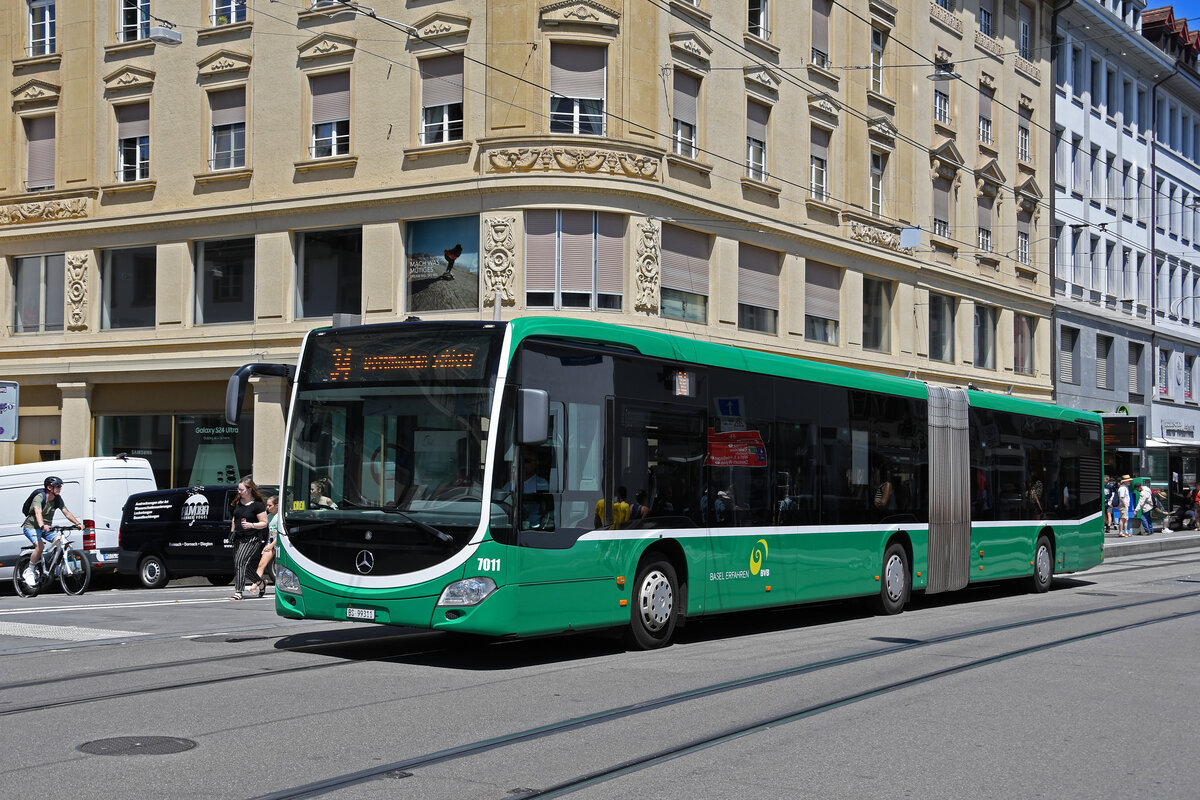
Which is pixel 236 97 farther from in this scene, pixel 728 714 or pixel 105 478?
pixel 728 714

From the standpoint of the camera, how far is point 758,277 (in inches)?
1168

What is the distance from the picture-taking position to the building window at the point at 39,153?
102 feet

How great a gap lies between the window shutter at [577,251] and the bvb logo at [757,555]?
12.5 metres

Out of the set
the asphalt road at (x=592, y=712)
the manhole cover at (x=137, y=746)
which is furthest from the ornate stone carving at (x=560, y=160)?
the manhole cover at (x=137, y=746)

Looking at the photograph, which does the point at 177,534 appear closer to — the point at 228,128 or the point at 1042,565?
the point at 228,128

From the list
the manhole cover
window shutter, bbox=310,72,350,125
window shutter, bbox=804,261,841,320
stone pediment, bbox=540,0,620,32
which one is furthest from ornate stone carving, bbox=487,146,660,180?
the manhole cover

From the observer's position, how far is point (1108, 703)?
9297 mm

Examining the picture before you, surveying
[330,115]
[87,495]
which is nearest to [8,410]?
[87,495]

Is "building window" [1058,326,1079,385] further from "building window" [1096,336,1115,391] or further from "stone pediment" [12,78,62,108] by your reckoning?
"stone pediment" [12,78,62,108]

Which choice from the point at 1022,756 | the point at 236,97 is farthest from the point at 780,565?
the point at 236,97

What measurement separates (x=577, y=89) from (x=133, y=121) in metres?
11.0

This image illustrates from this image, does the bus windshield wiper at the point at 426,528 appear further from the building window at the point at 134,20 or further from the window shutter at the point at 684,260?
the building window at the point at 134,20

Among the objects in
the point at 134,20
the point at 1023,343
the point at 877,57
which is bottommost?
Answer: the point at 1023,343

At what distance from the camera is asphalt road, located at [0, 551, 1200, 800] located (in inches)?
259
